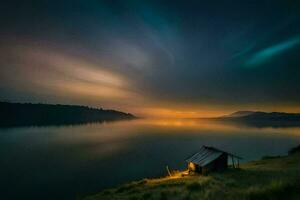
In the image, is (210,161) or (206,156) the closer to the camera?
(210,161)

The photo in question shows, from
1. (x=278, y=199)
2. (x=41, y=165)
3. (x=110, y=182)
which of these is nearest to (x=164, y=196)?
(x=278, y=199)

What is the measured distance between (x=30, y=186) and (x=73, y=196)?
41.1 ft

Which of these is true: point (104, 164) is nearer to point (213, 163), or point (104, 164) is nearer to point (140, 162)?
point (140, 162)

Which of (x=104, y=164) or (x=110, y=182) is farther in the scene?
(x=104, y=164)

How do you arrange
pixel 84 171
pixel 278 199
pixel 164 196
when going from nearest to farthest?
pixel 278 199
pixel 164 196
pixel 84 171

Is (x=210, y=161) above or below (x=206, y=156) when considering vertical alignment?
below

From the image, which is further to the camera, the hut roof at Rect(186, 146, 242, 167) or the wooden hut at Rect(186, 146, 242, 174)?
the hut roof at Rect(186, 146, 242, 167)

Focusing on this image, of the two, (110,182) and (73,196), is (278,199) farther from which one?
(110,182)

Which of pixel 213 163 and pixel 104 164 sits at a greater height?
pixel 213 163

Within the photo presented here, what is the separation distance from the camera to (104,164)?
5384 centimetres

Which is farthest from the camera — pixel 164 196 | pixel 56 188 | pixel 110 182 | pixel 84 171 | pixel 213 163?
pixel 84 171

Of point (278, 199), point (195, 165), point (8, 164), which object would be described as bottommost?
point (8, 164)

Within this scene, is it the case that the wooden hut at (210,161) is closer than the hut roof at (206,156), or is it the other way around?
the wooden hut at (210,161)

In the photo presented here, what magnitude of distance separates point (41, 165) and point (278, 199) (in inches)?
2392
